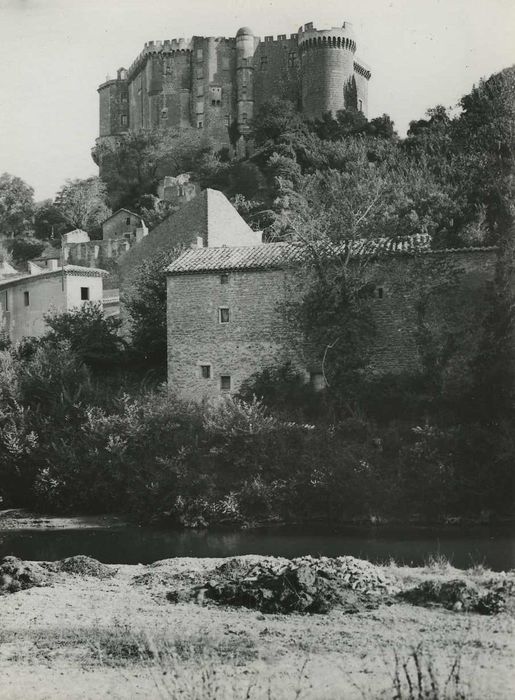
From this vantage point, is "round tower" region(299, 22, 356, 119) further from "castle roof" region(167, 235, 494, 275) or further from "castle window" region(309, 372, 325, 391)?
"castle window" region(309, 372, 325, 391)

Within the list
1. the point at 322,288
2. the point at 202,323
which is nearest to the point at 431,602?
the point at 322,288

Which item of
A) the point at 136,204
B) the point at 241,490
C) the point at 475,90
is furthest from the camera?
the point at 136,204

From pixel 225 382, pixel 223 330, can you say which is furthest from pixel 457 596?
pixel 223 330

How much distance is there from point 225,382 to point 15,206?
43.1m

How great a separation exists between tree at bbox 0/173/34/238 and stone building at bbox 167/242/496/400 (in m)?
39.7

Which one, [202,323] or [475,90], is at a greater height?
[475,90]

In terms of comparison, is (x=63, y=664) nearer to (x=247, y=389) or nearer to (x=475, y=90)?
(x=247, y=389)

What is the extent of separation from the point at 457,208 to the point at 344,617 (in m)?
26.3

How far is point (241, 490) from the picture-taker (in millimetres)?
25312

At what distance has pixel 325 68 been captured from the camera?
67.8m

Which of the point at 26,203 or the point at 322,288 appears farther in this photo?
the point at 26,203

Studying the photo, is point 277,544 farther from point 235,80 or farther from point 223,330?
point 235,80

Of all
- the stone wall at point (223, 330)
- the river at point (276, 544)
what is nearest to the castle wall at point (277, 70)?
the stone wall at point (223, 330)

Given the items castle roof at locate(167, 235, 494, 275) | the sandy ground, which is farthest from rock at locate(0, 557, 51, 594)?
castle roof at locate(167, 235, 494, 275)
